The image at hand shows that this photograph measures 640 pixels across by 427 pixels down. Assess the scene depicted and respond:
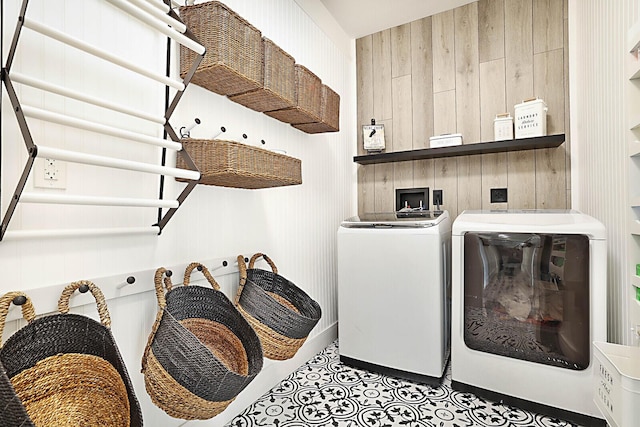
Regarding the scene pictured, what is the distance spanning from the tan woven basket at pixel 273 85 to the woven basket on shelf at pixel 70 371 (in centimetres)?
107

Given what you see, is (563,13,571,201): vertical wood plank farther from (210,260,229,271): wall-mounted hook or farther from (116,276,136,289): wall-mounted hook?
(116,276,136,289): wall-mounted hook

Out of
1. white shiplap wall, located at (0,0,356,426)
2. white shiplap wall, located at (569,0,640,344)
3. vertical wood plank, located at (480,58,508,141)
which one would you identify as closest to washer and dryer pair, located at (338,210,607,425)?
white shiplap wall, located at (569,0,640,344)

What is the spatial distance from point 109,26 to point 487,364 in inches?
87.9

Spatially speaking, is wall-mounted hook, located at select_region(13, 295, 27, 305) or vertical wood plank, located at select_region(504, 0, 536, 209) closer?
wall-mounted hook, located at select_region(13, 295, 27, 305)

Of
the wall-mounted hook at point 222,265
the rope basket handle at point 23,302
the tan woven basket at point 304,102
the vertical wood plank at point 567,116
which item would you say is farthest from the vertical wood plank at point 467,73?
the rope basket handle at point 23,302

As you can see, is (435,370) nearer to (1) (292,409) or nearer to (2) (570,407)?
(2) (570,407)

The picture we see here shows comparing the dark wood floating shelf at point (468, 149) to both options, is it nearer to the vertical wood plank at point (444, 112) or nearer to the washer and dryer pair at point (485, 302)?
the vertical wood plank at point (444, 112)

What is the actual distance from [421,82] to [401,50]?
0.34 m

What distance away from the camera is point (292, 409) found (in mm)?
1748

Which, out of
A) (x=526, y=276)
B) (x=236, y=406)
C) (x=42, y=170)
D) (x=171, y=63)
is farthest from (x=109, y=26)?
(x=526, y=276)

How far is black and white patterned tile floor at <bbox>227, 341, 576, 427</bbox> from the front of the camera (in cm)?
165

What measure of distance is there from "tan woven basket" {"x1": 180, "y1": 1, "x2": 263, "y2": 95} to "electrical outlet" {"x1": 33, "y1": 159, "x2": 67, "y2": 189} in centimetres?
62

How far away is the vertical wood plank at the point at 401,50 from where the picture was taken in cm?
288

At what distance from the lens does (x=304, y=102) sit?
1.94 m
